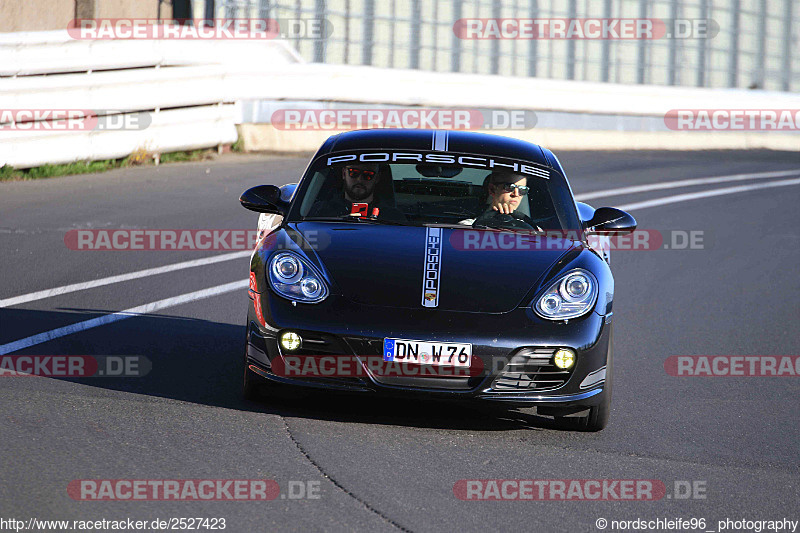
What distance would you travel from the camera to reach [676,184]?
15680 millimetres

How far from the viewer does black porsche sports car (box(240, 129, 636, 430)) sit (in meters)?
5.25

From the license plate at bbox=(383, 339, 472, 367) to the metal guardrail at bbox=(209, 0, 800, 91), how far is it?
12.5m

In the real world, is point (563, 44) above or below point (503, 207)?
above

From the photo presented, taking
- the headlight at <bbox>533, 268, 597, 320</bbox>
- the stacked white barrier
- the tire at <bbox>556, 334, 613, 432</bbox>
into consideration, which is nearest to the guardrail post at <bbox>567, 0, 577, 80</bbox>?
the stacked white barrier

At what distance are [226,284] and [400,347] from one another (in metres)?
3.93

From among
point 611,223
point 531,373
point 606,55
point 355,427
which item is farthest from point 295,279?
point 606,55

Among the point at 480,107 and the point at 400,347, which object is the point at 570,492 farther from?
the point at 480,107

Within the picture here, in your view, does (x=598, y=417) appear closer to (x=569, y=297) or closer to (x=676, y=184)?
(x=569, y=297)

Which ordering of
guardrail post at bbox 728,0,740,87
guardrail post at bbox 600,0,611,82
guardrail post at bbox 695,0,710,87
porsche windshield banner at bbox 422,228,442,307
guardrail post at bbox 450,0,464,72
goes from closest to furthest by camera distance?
porsche windshield banner at bbox 422,228,442,307, guardrail post at bbox 450,0,464,72, guardrail post at bbox 600,0,611,82, guardrail post at bbox 695,0,710,87, guardrail post at bbox 728,0,740,87

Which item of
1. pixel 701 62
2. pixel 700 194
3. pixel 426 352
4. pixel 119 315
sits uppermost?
pixel 701 62

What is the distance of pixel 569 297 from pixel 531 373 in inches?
18.4

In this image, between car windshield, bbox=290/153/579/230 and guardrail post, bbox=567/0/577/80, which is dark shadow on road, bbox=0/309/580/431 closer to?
car windshield, bbox=290/153/579/230

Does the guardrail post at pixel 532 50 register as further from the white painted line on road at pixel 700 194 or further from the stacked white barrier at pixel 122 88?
the stacked white barrier at pixel 122 88

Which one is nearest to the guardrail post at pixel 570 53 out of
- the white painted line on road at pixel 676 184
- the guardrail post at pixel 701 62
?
the guardrail post at pixel 701 62
